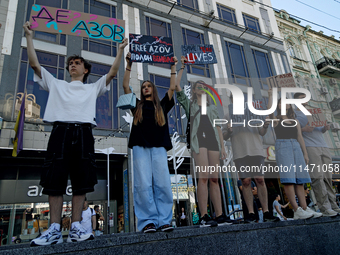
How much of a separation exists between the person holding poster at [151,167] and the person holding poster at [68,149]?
Result: 55 centimetres

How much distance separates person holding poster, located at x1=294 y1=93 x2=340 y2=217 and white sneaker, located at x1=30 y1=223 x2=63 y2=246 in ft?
14.4

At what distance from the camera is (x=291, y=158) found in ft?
13.8

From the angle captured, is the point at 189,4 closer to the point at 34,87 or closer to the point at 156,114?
the point at 34,87

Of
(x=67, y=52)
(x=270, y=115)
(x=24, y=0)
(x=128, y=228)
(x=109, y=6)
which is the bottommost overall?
(x=128, y=228)

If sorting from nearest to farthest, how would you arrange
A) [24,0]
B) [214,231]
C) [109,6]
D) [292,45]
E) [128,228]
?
[214,231] → [128,228] → [24,0] → [109,6] → [292,45]

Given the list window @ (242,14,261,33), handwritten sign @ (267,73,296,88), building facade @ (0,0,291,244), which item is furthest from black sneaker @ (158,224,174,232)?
window @ (242,14,261,33)

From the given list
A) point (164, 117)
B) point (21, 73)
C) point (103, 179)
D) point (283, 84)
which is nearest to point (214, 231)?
point (164, 117)

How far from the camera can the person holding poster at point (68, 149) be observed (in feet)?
7.80

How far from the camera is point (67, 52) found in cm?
1209

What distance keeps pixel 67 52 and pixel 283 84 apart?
411 inches

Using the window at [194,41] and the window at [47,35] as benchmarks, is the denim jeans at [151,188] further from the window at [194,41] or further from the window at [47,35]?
the window at [194,41]

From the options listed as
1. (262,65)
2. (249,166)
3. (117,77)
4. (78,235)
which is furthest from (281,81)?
(262,65)

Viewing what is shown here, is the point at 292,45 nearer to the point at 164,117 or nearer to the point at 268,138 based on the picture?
the point at 268,138

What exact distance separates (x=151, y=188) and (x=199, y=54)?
484cm
